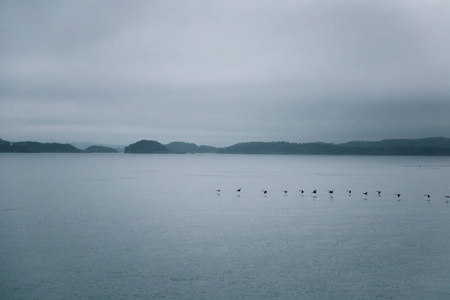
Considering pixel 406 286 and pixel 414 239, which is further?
pixel 414 239

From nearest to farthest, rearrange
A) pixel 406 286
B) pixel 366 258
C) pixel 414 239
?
pixel 406 286
pixel 366 258
pixel 414 239

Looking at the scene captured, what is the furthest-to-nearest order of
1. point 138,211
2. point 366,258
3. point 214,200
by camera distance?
point 214,200 → point 138,211 → point 366,258

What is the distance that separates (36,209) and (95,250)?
21.2 meters

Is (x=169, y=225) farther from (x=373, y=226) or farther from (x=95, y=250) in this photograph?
(x=373, y=226)

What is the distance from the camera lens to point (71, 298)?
19.0 meters

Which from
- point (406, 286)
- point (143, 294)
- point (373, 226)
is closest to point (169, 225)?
point (143, 294)

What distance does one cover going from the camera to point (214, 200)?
55094 millimetres

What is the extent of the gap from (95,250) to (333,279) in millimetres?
15713

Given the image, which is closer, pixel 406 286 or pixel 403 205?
pixel 406 286

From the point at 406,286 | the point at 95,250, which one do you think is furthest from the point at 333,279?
the point at 95,250

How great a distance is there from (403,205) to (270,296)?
124 ft

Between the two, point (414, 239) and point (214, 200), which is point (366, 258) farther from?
point (214, 200)

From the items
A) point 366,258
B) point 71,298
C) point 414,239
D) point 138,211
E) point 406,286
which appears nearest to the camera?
point 71,298

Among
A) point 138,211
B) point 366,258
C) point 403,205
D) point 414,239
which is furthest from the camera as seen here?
point 403,205
